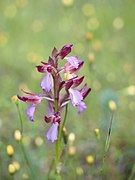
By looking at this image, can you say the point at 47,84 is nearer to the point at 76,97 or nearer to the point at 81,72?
the point at 76,97

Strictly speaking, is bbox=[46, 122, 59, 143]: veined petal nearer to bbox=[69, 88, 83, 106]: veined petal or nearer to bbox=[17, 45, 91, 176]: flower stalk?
bbox=[17, 45, 91, 176]: flower stalk

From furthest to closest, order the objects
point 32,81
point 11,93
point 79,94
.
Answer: point 32,81 → point 11,93 → point 79,94

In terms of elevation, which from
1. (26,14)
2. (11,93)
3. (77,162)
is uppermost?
(26,14)

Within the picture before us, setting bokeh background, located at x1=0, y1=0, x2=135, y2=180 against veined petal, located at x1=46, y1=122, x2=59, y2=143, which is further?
bokeh background, located at x1=0, y1=0, x2=135, y2=180

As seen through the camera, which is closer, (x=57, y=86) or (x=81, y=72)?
(x=57, y=86)

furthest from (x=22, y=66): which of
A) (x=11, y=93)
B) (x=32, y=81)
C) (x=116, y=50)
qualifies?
(x=116, y=50)

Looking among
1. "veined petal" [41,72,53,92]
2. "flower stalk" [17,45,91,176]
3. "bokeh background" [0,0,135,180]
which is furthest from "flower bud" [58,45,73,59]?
"bokeh background" [0,0,135,180]

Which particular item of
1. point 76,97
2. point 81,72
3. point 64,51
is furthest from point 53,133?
point 81,72

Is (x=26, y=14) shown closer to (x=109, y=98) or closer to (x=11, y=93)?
(x=11, y=93)

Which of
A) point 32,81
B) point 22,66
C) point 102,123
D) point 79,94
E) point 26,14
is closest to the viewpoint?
point 79,94
